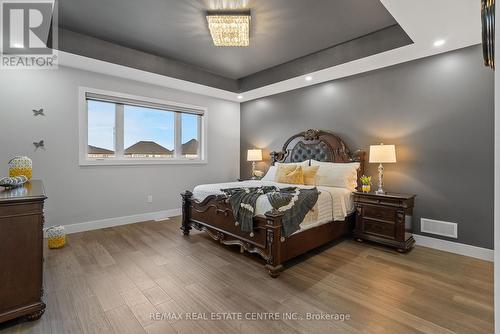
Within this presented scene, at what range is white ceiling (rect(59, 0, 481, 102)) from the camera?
216 centimetres

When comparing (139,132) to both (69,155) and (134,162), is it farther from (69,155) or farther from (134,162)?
(69,155)

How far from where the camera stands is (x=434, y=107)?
10.2 feet

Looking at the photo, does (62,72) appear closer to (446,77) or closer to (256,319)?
(256,319)

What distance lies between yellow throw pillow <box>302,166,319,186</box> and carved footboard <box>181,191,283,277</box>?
5.01 feet

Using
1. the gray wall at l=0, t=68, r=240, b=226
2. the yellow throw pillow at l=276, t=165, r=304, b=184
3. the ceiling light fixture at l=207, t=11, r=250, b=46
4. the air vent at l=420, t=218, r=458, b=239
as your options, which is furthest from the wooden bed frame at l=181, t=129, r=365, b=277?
the ceiling light fixture at l=207, t=11, r=250, b=46

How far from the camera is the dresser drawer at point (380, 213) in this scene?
10.1 feet

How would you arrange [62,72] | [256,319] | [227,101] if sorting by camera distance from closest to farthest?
[256,319], [62,72], [227,101]

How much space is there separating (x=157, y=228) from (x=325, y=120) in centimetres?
340

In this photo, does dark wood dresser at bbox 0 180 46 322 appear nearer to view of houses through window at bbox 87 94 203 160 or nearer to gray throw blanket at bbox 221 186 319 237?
gray throw blanket at bbox 221 186 319 237

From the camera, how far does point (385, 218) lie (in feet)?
10.2

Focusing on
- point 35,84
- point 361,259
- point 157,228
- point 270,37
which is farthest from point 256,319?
point 35,84

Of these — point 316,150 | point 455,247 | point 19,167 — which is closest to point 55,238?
point 19,167

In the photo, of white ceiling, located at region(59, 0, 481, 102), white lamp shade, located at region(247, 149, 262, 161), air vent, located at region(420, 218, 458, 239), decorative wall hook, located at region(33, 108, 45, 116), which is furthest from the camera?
white lamp shade, located at region(247, 149, 262, 161)

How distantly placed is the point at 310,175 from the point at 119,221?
3285mm
